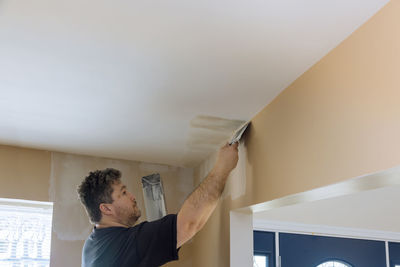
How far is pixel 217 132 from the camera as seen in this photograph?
305 centimetres

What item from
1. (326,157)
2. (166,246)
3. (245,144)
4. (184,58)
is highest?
(184,58)

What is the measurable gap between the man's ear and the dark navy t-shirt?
0.21 metres

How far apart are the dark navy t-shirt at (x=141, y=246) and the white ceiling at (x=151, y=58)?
698 millimetres

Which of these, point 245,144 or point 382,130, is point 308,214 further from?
point 382,130

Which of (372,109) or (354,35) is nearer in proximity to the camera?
(372,109)

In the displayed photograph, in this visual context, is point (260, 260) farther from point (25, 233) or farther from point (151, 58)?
point (151, 58)

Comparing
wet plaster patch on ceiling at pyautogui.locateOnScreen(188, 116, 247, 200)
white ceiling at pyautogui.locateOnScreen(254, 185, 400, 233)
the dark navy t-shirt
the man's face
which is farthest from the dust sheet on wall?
the dark navy t-shirt

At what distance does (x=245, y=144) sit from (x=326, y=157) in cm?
93

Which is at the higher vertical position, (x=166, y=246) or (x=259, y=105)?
(x=259, y=105)

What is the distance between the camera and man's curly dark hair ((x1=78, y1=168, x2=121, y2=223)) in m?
2.66

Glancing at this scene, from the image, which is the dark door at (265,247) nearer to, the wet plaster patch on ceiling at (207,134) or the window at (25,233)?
the wet plaster patch on ceiling at (207,134)

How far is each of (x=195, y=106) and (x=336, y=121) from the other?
38.1 inches

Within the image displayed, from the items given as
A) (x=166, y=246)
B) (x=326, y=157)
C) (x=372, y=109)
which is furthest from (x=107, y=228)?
(x=372, y=109)

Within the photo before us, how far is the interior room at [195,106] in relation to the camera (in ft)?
5.73
